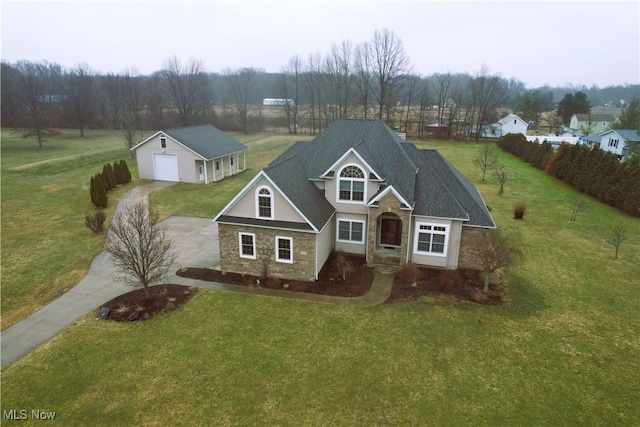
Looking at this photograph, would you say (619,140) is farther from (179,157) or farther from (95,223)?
(95,223)

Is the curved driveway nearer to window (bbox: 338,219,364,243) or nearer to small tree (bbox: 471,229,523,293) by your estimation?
window (bbox: 338,219,364,243)

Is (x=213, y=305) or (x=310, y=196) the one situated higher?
(x=310, y=196)

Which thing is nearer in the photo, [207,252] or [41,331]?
[41,331]

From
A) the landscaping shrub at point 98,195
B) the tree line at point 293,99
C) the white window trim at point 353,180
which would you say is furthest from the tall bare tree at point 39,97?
the white window trim at point 353,180

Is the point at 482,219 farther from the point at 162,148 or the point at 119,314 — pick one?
the point at 162,148

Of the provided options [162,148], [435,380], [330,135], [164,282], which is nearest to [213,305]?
[164,282]

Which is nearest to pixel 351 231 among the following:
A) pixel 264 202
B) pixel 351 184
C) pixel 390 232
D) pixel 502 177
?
pixel 390 232

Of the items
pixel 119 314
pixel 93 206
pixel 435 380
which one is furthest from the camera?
pixel 93 206

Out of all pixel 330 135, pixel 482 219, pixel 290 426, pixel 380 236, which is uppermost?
pixel 330 135
